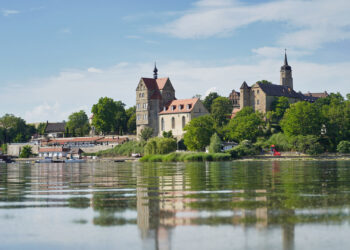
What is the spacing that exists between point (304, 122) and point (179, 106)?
4228 cm

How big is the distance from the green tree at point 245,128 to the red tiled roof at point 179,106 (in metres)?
19.7

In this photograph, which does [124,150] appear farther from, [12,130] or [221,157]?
[12,130]

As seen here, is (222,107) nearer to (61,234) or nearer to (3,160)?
(3,160)

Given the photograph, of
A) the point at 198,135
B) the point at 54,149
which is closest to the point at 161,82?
the point at 54,149

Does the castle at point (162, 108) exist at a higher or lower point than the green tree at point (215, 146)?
higher

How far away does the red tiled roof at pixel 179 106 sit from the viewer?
136000 mm

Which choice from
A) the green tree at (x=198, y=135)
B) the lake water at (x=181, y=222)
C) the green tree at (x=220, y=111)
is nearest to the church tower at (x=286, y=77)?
the green tree at (x=220, y=111)

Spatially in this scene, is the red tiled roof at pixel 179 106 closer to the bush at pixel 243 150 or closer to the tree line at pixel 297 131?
the tree line at pixel 297 131

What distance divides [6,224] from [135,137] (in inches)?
5182

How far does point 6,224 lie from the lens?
12320 mm

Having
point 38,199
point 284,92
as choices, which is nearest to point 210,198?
point 38,199

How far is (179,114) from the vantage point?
136750 mm

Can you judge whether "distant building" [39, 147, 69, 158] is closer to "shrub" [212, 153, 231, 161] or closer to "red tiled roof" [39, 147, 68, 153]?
"red tiled roof" [39, 147, 68, 153]

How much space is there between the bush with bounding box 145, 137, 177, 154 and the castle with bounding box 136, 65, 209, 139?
29.1m
